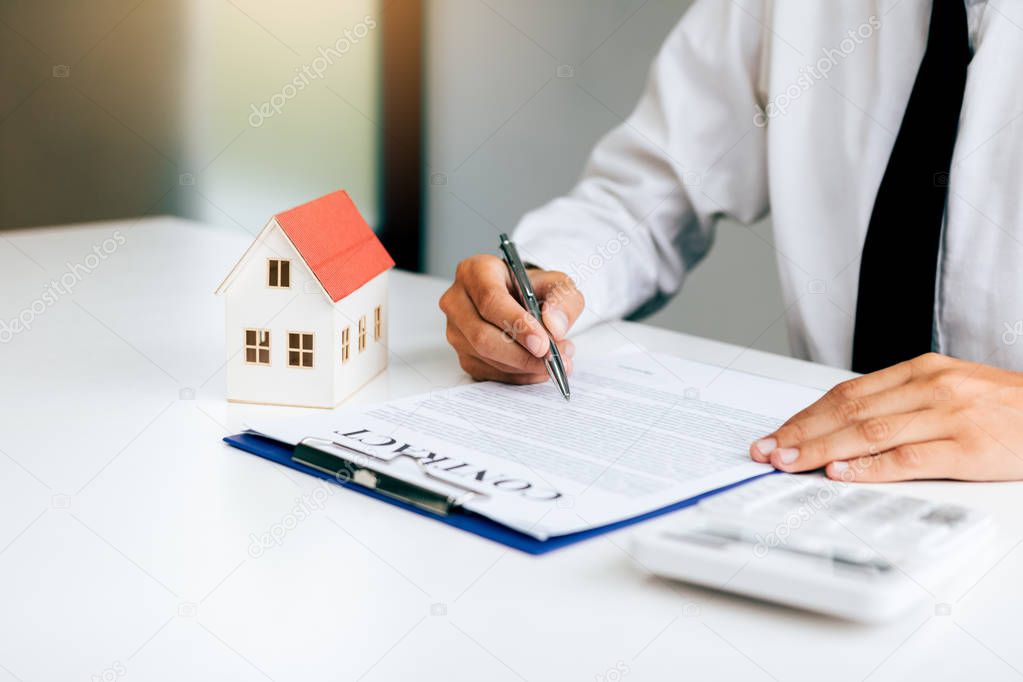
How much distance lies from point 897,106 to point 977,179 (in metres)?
0.20

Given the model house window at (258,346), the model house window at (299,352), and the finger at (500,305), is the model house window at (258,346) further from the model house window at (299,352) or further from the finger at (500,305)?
the finger at (500,305)

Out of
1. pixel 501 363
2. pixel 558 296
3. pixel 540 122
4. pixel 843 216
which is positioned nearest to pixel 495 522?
pixel 501 363

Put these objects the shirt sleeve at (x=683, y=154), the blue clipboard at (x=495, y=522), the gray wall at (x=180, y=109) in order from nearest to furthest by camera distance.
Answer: the blue clipboard at (x=495, y=522) → the shirt sleeve at (x=683, y=154) → the gray wall at (x=180, y=109)

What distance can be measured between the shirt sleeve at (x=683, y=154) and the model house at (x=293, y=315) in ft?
2.03

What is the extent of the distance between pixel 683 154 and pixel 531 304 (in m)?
0.65

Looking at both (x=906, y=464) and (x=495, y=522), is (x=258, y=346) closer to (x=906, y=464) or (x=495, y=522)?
(x=495, y=522)

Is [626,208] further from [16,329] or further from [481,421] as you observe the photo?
[16,329]

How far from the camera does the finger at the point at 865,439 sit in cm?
78

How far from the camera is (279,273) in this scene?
92 centimetres

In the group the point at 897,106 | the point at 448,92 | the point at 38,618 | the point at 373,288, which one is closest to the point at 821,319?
the point at 897,106

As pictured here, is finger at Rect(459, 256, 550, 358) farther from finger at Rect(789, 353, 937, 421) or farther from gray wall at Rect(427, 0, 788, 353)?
gray wall at Rect(427, 0, 788, 353)

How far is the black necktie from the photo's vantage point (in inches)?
47.2

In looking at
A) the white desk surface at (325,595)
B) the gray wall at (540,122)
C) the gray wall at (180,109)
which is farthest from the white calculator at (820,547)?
the gray wall at (180,109)

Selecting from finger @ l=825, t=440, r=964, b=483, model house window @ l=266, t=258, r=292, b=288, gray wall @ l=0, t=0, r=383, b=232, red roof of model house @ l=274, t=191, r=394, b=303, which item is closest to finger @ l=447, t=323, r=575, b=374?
red roof of model house @ l=274, t=191, r=394, b=303
